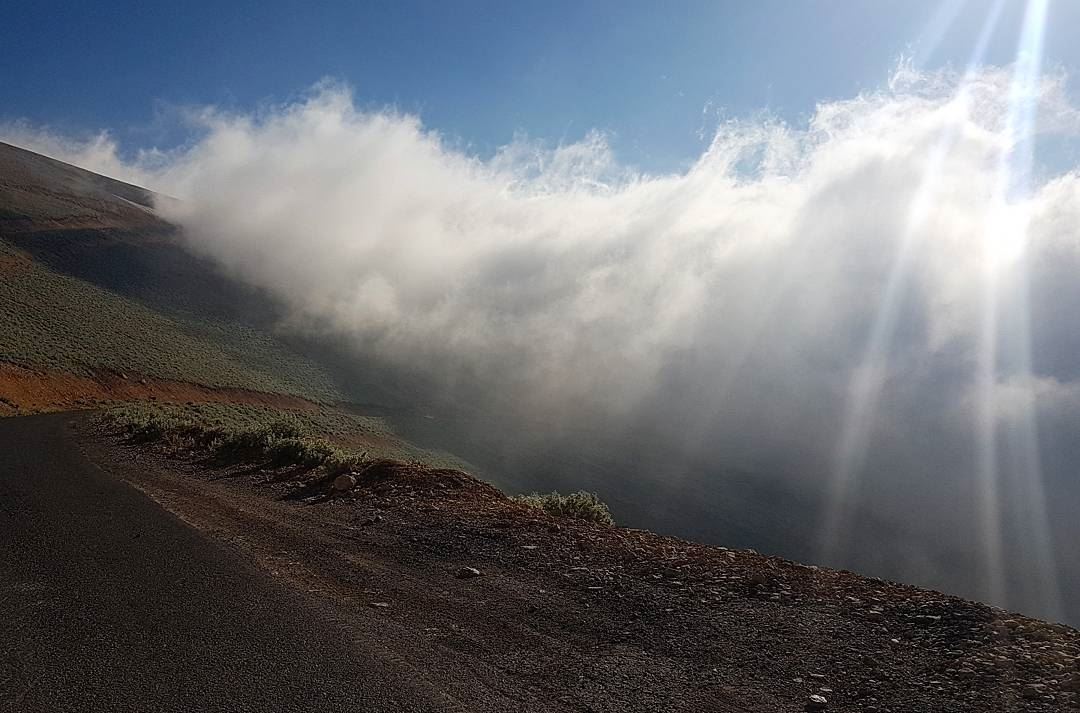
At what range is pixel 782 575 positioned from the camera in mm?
8195

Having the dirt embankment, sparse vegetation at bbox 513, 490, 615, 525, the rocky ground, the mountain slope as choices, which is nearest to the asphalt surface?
the rocky ground

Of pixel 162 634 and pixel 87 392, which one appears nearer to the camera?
pixel 162 634

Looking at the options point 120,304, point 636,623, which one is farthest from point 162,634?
point 120,304

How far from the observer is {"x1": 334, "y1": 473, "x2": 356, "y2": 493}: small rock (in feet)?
45.8

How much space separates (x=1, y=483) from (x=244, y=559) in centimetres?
800

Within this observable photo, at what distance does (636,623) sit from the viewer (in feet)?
22.0

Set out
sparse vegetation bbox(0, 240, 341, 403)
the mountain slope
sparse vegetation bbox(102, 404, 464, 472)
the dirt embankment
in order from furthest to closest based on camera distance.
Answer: the mountain slope, sparse vegetation bbox(0, 240, 341, 403), the dirt embankment, sparse vegetation bbox(102, 404, 464, 472)

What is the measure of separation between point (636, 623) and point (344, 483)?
358 inches

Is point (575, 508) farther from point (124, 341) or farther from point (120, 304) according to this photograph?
point (120, 304)

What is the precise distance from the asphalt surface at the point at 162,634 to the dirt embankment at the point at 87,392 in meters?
30.5

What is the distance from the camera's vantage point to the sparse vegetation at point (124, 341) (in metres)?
41.5

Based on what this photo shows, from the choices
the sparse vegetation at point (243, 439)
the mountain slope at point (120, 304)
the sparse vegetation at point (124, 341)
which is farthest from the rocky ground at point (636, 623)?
the mountain slope at point (120, 304)

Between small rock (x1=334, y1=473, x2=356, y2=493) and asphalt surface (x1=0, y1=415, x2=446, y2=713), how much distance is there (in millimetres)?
4551

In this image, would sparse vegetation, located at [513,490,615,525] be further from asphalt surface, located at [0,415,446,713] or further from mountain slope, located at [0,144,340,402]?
mountain slope, located at [0,144,340,402]
